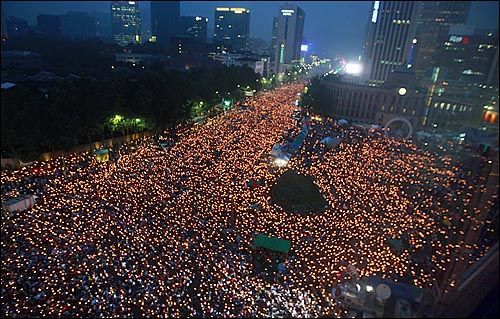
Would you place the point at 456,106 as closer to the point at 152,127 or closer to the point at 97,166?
the point at 152,127

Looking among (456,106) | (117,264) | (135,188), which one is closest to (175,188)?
(135,188)

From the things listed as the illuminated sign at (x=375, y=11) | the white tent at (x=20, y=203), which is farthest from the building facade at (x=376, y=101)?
the white tent at (x=20, y=203)

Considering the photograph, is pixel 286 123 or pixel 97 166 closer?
pixel 97 166

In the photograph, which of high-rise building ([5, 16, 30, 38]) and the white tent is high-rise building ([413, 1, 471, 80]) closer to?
the white tent

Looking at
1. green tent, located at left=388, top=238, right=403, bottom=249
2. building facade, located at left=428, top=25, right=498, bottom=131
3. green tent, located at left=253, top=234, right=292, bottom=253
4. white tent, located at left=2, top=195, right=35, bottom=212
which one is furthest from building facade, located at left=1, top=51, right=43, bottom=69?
building facade, located at left=428, top=25, right=498, bottom=131

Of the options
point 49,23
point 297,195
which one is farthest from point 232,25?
point 297,195

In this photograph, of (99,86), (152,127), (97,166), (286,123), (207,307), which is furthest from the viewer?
(286,123)
